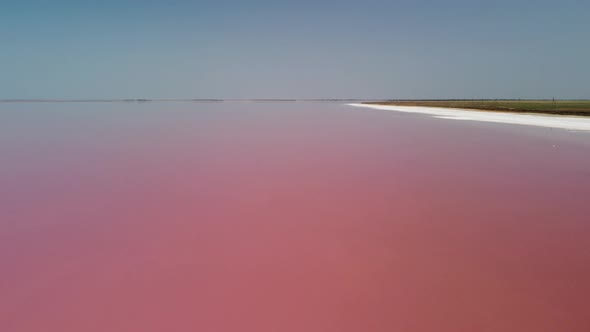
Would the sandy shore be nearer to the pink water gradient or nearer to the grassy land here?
the grassy land

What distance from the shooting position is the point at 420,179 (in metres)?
8.45

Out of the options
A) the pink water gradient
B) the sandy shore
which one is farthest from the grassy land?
the pink water gradient

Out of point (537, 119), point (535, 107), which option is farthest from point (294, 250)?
point (535, 107)

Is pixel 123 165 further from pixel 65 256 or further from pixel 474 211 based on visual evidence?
pixel 474 211

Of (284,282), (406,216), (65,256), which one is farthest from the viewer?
(406,216)

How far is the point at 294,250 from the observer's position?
4406 mm

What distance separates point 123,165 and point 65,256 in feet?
20.9

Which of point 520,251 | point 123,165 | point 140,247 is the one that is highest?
point 123,165

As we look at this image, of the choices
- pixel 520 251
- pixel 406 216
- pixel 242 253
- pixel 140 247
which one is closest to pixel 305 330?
pixel 242 253

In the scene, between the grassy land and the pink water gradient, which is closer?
the pink water gradient

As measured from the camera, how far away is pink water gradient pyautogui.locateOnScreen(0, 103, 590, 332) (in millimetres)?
3066

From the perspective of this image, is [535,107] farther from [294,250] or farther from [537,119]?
[294,250]

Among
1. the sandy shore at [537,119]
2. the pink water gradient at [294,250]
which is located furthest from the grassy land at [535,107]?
Result: the pink water gradient at [294,250]

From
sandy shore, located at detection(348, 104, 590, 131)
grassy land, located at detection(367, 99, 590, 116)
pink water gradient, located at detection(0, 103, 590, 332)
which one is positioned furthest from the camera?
grassy land, located at detection(367, 99, 590, 116)
